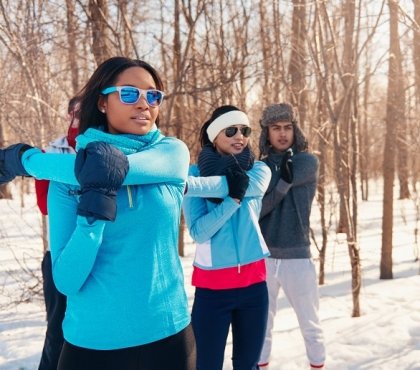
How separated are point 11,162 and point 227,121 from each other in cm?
140

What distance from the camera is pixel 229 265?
2.31 m

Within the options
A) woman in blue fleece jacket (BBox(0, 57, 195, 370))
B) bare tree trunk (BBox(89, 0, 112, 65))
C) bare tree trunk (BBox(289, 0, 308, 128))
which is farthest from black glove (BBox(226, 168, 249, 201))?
bare tree trunk (BBox(289, 0, 308, 128))

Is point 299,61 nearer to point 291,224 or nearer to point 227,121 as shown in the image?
point 291,224

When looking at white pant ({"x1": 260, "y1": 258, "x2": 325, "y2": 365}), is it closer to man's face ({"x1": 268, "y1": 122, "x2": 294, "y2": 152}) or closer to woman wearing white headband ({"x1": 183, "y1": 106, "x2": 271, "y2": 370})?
woman wearing white headband ({"x1": 183, "y1": 106, "x2": 271, "y2": 370})

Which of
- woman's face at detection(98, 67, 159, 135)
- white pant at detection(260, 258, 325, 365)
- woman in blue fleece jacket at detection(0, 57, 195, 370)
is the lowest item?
white pant at detection(260, 258, 325, 365)

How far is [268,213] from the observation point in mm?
3012

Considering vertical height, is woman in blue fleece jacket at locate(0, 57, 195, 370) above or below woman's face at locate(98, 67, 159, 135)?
below

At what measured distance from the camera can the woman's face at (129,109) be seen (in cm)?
133

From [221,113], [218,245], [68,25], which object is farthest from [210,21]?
[218,245]

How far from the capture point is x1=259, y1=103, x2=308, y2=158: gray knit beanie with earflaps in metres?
3.01

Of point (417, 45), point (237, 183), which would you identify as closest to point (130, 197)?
point (237, 183)

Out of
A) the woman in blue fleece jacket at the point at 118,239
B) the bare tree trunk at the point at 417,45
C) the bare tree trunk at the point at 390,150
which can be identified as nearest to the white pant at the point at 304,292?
the woman in blue fleece jacket at the point at 118,239

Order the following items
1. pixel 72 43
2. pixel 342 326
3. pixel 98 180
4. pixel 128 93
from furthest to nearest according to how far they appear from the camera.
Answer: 1. pixel 72 43
2. pixel 342 326
3. pixel 128 93
4. pixel 98 180

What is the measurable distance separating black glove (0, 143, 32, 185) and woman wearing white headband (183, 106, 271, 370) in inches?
40.3
